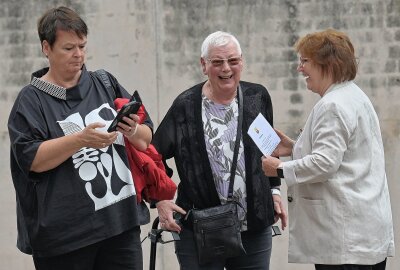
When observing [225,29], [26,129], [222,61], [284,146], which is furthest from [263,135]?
[225,29]

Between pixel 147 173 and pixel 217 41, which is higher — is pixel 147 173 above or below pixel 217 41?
below

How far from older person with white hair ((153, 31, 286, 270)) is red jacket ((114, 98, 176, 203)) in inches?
12.8

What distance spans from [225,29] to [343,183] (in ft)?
11.1

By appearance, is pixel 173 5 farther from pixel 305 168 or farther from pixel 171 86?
pixel 305 168

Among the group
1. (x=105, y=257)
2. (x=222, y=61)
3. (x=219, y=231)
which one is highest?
(x=222, y=61)

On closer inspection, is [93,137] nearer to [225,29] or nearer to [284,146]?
[284,146]

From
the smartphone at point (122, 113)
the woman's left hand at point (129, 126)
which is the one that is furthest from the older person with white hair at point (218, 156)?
the smartphone at point (122, 113)

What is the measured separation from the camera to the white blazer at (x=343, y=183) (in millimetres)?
4762

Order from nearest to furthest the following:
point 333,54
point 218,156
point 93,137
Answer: point 93,137
point 333,54
point 218,156

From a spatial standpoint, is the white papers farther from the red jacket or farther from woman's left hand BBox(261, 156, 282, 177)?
the red jacket

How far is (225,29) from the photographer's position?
7953 millimetres

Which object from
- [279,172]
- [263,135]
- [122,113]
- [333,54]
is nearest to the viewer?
[122,113]

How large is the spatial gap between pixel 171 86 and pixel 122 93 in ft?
11.1

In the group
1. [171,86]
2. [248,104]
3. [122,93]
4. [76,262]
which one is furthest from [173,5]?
[76,262]
